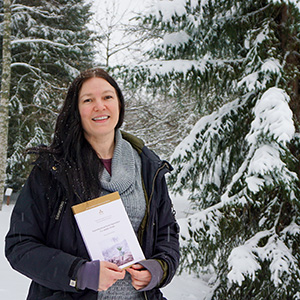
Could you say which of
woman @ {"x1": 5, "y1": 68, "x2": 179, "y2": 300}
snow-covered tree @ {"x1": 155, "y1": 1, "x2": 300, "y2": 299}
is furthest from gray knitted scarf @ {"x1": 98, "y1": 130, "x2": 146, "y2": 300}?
snow-covered tree @ {"x1": 155, "y1": 1, "x2": 300, "y2": 299}

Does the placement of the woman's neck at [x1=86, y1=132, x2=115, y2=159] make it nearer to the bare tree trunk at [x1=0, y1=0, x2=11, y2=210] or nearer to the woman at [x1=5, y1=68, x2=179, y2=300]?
the woman at [x1=5, y1=68, x2=179, y2=300]

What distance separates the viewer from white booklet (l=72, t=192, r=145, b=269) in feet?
5.08

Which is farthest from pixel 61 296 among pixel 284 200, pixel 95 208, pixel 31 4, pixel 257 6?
pixel 31 4

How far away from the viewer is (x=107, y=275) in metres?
1.46

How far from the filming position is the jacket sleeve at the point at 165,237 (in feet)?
5.63

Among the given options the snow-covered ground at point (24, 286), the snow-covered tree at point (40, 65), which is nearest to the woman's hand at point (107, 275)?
the snow-covered ground at point (24, 286)

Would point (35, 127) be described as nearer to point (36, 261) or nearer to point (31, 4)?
point (31, 4)

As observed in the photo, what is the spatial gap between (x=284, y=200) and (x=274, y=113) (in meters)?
1.58

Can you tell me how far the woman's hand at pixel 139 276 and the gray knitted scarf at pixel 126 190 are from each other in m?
0.07

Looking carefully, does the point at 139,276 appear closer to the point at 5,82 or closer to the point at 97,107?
the point at 97,107

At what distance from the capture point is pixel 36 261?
4.79 feet

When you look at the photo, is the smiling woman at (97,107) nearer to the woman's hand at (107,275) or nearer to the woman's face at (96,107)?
the woman's face at (96,107)

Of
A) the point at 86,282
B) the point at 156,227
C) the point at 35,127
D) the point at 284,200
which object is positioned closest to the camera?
the point at 86,282

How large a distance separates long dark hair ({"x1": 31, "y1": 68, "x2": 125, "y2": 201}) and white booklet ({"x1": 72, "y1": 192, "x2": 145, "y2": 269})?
0.07 meters
